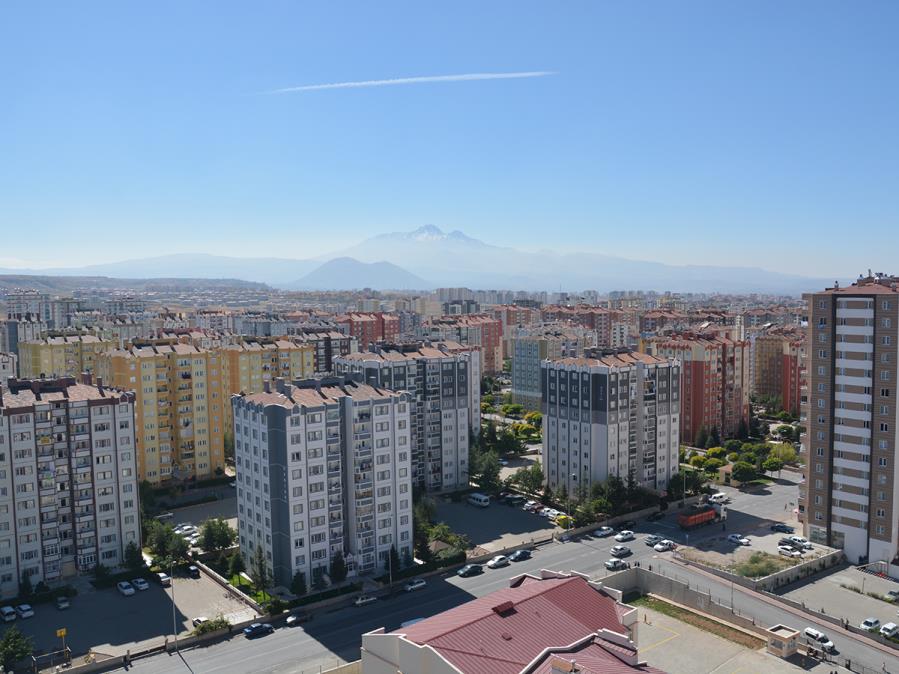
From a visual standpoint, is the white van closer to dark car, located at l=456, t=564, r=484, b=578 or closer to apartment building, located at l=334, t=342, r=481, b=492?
apartment building, located at l=334, t=342, r=481, b=492

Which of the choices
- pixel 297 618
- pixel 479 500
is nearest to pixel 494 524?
pixel 479 500

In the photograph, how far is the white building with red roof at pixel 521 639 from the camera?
18.0m

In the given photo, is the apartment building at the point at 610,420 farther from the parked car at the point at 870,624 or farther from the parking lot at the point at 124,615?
the parking lot at the point at 124,615

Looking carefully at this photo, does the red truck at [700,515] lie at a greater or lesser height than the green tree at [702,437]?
lesser

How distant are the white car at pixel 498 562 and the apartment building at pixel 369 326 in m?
57.1

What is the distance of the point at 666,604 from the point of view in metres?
28.8

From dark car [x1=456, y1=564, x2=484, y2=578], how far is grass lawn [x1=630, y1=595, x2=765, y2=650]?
24.3 feet

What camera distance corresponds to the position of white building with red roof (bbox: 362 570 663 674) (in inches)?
711

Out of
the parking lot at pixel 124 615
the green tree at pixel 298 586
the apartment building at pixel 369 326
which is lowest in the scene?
the parking lot at pixel 124 615

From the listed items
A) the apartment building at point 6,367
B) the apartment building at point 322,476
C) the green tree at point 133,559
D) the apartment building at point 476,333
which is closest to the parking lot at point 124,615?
the green tree at point 133,559

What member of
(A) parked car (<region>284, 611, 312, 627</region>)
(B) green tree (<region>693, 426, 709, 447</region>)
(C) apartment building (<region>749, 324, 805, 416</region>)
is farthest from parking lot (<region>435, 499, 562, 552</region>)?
(C) apartment building (<region>749, 324, 805, 416</region>)

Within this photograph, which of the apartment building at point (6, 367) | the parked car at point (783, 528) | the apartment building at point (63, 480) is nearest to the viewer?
the apartment building at point (63, 480)

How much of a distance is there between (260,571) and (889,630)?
23368mm

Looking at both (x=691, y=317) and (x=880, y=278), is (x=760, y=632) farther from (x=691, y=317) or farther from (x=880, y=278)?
(x=691, y=317)
